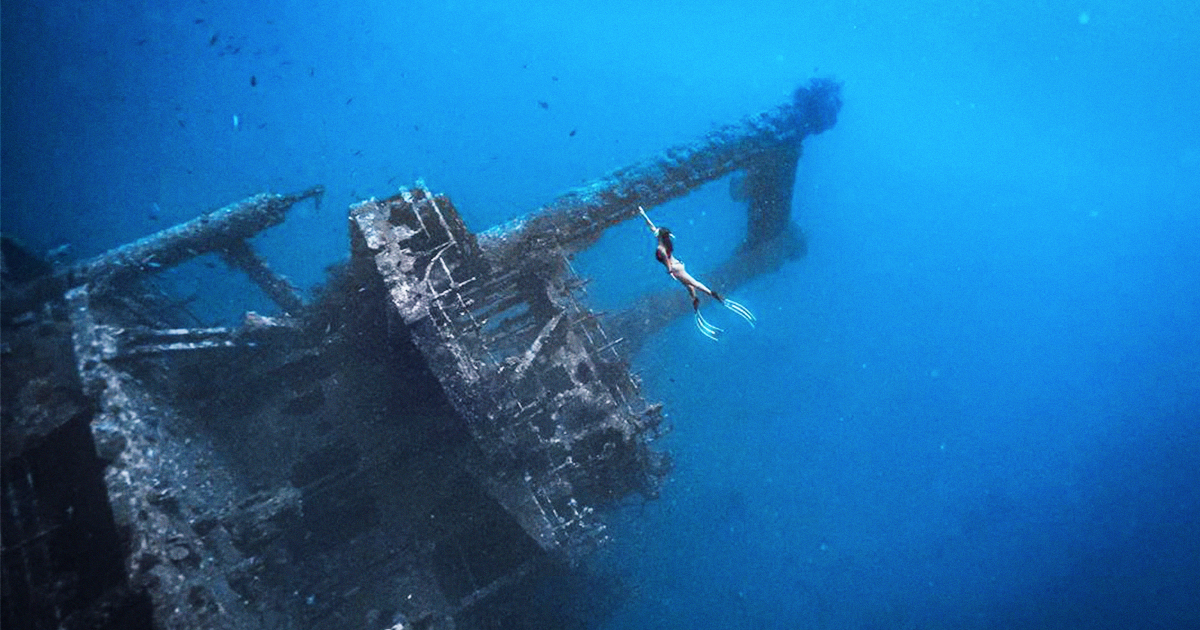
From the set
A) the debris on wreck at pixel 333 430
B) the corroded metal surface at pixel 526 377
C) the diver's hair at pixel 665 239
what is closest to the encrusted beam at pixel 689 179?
the debris on wreck at pixel 333 430

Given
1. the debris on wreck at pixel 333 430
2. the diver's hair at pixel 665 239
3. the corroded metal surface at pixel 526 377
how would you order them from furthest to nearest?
the corroded metal surface at pixel 526 377
the debris on wreck at pixel 333 430
the diver's hair at pixel 665 239

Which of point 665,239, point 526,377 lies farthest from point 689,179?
point 665,239

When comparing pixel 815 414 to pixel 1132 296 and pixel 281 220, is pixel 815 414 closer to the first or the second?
pixel 281 220

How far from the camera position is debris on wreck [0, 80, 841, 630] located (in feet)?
17.8

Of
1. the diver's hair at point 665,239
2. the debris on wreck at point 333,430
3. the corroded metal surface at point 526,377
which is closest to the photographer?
the diver's hair at point 665,239

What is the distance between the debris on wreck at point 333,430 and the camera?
17.8ft

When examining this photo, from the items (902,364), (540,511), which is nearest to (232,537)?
(540,511)

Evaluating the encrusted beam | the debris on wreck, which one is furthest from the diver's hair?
the encrusted beam

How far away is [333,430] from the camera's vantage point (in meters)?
8.80

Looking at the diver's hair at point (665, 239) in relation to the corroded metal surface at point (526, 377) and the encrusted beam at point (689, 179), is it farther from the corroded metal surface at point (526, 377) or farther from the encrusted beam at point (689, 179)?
the encrusted beam at point (689, 179)

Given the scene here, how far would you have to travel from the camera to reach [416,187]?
8.12 metres

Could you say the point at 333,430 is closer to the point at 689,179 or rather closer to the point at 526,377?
the point at 526,377

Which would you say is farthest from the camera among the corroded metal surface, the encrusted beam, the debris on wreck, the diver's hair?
the encrusted beam

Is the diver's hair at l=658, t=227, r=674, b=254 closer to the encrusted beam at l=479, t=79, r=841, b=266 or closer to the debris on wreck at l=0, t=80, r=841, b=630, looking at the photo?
the debris on wreck at l=0, t=80, r=841, b=630
